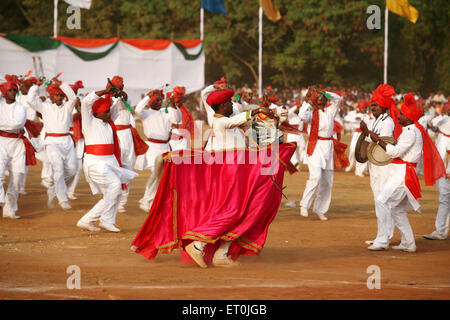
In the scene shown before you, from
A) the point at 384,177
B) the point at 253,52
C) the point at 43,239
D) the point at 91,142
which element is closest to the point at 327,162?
the point at 384,177

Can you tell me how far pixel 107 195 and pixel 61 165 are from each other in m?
2.24

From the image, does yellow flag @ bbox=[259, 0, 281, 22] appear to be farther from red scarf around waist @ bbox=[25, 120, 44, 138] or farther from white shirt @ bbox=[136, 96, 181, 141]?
red scarf around waist @ bbox=[25, 120, 44, 138]

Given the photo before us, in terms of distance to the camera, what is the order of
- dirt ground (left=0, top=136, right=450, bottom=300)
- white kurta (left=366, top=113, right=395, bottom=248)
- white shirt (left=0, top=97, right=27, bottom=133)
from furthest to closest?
1. white shirt (left=0, top=97, right=27, bottom=133)
2. white kurta (left=366, top=113, right=395, bottom=248)
3. dirt ground (left=0, top=136, right=450, bottom=300)

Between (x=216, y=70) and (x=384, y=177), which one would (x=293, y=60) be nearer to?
(x=216, y=70)

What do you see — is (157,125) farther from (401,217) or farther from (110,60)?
(110,60)

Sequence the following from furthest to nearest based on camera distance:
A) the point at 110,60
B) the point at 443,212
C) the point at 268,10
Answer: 1. the point at 110,60
2. the point at 268,10
3. the point at 443,212

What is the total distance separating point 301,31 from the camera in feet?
137

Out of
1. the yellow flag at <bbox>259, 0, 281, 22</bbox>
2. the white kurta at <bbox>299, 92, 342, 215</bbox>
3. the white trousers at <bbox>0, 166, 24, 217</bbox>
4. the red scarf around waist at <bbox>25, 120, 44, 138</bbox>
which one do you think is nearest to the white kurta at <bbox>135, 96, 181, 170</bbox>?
the red scarf around waist at <bbox>25, 120, 44, 138</bbox>

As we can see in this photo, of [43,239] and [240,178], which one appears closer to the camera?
[240,178]

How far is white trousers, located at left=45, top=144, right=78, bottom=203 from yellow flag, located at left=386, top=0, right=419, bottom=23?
13.1m

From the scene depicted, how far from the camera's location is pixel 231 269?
28.3 ft

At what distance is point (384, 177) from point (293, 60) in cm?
3230

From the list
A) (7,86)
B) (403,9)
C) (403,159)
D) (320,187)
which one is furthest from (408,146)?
(403,9)

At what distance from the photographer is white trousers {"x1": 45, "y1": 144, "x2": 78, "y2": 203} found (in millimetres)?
12891
